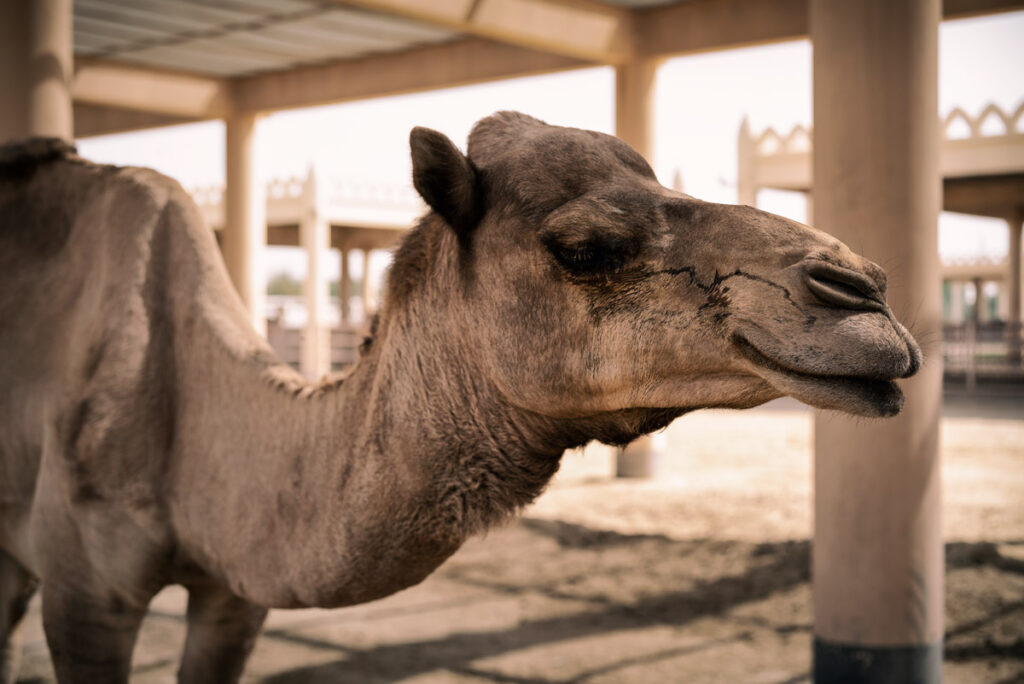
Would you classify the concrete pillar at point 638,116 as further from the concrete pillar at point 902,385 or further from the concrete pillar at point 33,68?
the concrete pillar at point 33,68

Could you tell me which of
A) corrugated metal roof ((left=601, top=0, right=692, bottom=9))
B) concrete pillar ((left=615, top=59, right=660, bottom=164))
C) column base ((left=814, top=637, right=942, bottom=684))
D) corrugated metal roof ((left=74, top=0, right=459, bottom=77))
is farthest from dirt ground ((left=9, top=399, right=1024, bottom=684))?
corrugated metal roof ((left=74, top=0, right=459, bottom=77))

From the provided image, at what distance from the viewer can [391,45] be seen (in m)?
12.5

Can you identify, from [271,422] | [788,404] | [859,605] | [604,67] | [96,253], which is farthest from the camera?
[788,404]

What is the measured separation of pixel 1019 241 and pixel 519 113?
29047mm

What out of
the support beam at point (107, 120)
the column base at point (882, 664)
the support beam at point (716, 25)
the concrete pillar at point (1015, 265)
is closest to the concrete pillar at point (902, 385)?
the column base at point (882, 664)

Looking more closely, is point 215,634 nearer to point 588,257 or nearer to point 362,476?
point 362,476

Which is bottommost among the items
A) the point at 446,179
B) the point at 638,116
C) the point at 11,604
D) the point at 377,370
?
the point at 11,604

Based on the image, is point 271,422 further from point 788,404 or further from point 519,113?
point 788,404

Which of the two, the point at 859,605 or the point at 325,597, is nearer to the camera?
the point at 325,597

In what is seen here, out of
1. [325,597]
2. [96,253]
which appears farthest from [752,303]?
[96,253]

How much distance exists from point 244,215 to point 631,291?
1422 cm

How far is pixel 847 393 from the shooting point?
64.0 inches

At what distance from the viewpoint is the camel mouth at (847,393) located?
1.62 meters

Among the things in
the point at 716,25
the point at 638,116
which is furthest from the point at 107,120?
the point at 716,25
